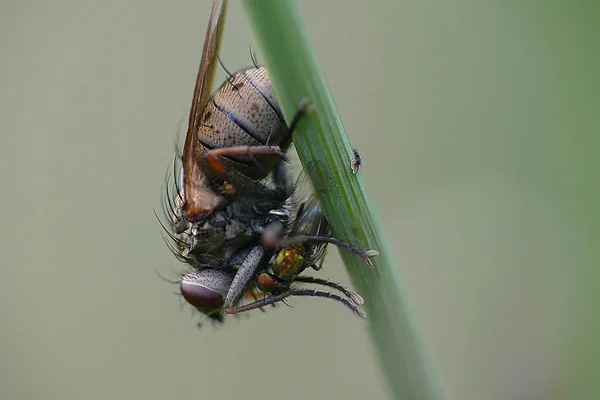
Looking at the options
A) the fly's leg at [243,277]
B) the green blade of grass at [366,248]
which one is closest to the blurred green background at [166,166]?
the fly's leg at [243,277]

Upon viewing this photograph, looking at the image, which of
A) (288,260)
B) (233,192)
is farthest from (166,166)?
(288,260)

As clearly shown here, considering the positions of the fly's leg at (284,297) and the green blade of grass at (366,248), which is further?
the fly's leg at (284,297)

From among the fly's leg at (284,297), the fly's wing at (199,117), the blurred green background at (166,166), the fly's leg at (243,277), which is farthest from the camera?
the blurred green background at (166,166)

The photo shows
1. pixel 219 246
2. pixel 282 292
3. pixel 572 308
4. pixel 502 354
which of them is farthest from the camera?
pixel 502 354

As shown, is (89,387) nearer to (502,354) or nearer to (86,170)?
(86,170)

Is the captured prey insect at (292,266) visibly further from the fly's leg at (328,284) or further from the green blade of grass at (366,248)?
the green blade of grass at (366,248)

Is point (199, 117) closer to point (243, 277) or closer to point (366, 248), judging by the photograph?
point (243, 277)

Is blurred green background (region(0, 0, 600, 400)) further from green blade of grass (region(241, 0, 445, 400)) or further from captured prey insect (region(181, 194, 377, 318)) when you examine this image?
green blade of grass (region(241, 0, 445, 400))

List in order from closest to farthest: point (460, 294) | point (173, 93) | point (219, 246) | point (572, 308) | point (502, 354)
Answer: point (219, 246), point (572, 308), point (502, 354), point (460, 294), point (173, 93)

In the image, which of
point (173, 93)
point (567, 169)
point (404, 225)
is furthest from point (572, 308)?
point (173, 93)
